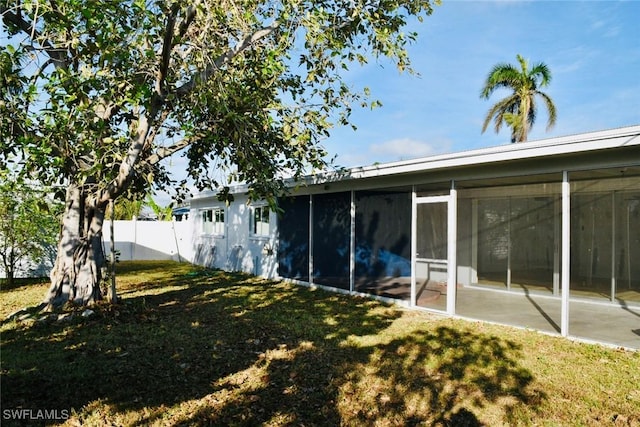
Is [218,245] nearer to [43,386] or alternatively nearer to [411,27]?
[411,27]

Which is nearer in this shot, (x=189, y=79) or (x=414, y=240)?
(x=189, y=79)

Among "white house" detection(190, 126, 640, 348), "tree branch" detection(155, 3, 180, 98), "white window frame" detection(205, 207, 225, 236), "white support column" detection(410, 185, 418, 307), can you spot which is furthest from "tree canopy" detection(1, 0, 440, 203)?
"white window frame" detection(205, 207, 225, 236)

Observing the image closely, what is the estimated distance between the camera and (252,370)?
4.79 metres

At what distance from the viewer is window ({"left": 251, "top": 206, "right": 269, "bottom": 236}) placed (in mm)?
13344

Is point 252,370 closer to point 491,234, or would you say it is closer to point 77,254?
point 77,254

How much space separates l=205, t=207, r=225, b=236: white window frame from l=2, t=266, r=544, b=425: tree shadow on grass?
8.64 m

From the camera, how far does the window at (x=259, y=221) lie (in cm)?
1334

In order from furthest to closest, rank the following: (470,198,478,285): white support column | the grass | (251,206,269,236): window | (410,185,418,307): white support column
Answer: (251,206,269,236): window → (470,198,478,285): white support column → (410,185,418,307): white support column → the grass

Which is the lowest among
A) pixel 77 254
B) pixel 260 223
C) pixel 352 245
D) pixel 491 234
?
pixel 77 254

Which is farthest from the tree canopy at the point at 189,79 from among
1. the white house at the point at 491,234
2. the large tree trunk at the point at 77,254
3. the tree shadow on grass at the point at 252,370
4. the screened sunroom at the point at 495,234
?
the tree shadow on grass at the point at 252,370

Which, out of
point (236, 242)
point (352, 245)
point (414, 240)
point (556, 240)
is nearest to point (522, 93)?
point (556, 240)

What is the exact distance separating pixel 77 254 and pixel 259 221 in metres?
6.50

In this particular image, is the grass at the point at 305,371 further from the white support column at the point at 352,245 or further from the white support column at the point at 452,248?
the white support column at the point at 352,245

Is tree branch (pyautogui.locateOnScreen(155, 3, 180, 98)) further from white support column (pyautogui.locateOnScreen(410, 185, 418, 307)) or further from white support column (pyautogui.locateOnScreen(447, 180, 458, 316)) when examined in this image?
white support column (pyautogui.locateOnScreen(447, 180, 458, 316))
